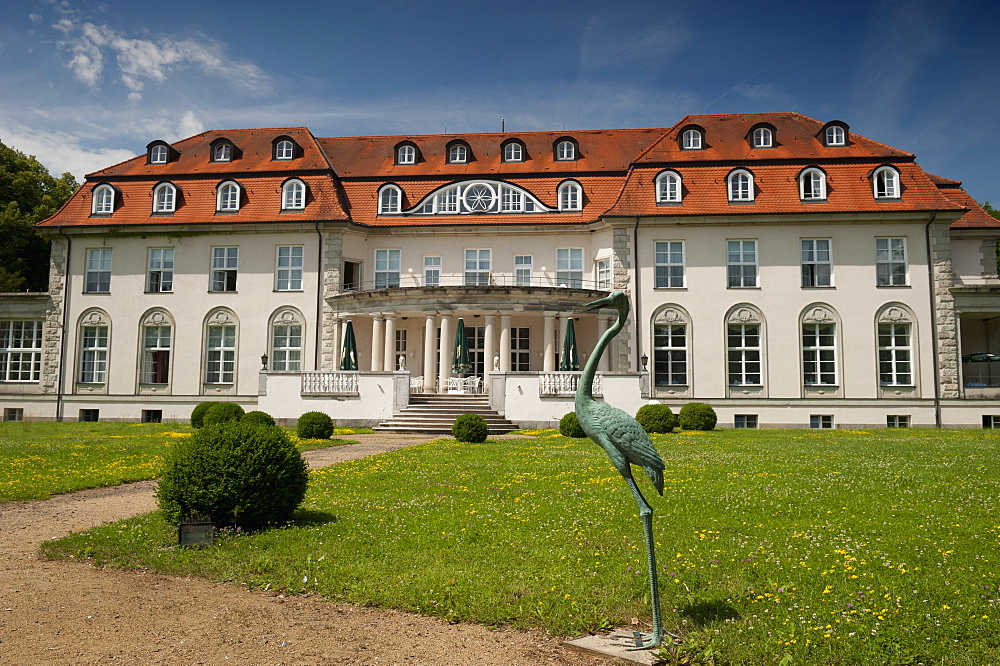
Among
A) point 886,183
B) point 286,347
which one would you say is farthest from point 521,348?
point 886,183

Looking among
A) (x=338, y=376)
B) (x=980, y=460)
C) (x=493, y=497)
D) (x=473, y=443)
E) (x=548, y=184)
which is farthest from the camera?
(x=548, y=184)

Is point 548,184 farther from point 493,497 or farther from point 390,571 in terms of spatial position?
point 390,571

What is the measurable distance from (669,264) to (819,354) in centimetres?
715

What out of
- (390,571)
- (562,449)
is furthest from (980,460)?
(390,571)

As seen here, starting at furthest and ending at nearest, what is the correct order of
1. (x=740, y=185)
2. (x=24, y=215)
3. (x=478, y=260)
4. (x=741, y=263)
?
(x=24, y=215)
(x=478, y=260)
(x=740, y=185)
(x=741, y=263)

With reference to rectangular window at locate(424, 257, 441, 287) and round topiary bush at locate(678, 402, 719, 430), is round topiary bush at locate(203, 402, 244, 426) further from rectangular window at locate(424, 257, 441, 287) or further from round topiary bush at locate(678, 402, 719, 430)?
round topiary bush at locate(678, 402, 719, 430)

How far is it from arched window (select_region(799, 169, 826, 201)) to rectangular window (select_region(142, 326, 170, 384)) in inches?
1121

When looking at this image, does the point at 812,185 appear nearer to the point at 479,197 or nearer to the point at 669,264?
the point at 669,264

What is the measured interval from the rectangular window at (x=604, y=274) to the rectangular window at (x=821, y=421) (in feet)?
32.5

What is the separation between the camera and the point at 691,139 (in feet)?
104

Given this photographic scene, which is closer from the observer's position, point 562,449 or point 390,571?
point 390,571

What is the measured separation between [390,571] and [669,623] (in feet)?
8.79

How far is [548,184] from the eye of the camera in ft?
106

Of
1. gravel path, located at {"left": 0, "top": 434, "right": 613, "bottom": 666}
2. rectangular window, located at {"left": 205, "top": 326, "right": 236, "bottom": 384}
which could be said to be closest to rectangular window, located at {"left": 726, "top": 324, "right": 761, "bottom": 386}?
rectangular window, located at {"left": 205, "top": 326, "right": 236, "bottom": 384}
